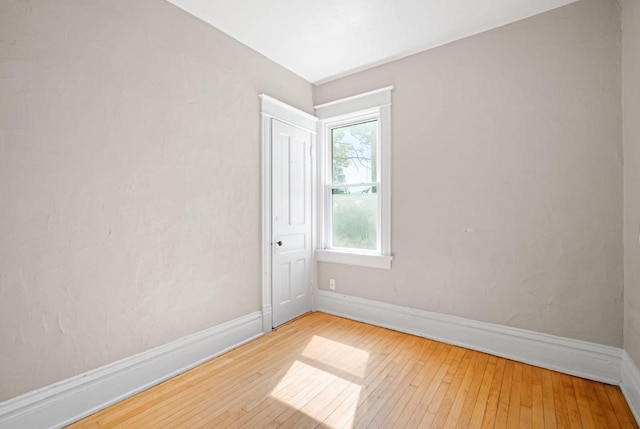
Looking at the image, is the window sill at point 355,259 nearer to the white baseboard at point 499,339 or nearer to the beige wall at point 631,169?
the white baseboard at point 499,339

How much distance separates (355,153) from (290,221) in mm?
1115

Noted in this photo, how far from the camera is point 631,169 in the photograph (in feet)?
6.46

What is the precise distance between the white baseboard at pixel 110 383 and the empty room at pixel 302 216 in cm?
1

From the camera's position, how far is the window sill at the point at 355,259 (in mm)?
3172

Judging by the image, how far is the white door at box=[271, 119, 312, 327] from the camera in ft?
10.4

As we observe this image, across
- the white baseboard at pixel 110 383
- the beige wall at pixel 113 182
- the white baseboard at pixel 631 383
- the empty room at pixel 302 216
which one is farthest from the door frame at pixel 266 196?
the white baseboard at pixel 631 383

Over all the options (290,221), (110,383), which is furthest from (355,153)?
(110,383)

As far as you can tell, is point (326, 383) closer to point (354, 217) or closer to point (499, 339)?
point (499, 339)

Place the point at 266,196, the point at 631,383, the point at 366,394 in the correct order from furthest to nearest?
the point at 266,196 < the point at 366,394 < the point at 631,383

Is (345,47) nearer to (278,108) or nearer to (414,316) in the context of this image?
(278,108)

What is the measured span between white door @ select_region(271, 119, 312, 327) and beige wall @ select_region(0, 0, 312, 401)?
0.41 meters

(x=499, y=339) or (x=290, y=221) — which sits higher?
(x=290, y=221)

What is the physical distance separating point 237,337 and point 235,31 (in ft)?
9.15

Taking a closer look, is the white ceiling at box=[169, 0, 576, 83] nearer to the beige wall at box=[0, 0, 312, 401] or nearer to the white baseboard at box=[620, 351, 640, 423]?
the beige wall at box=[0, 0, 312, 401]
